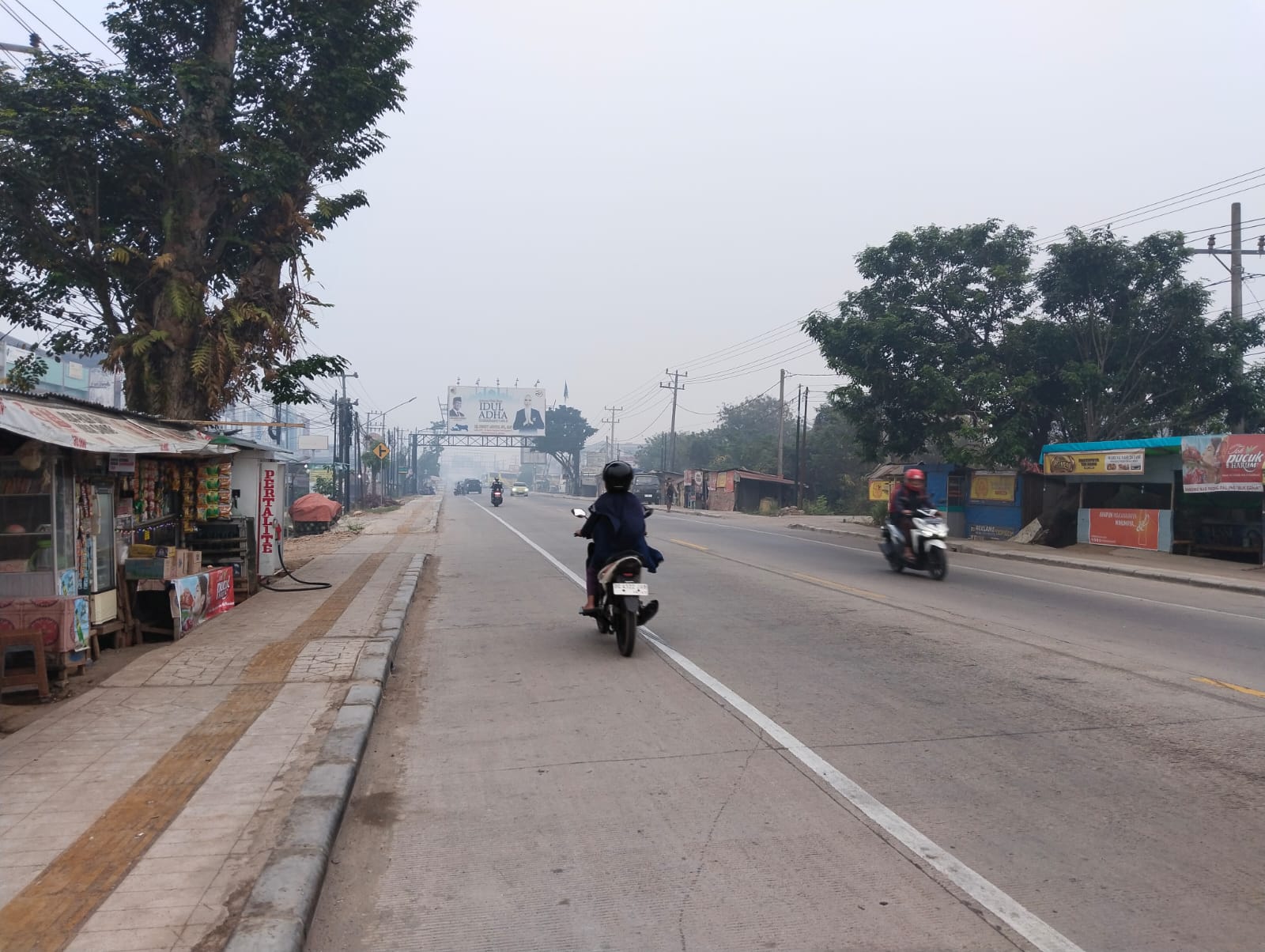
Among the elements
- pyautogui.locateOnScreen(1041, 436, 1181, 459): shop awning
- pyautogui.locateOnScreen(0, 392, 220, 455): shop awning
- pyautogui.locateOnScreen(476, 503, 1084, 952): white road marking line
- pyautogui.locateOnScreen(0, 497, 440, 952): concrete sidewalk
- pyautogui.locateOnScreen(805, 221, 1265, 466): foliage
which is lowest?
pyautogui.locateOnScreen(0, 497, 440, 952): concrete sidewalk

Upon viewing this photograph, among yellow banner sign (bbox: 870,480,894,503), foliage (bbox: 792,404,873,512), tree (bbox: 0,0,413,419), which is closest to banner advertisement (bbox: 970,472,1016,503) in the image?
yellow banner sign (bbox: 870,480,894,503)

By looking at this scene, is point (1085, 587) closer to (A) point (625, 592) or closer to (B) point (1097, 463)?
(B) point (1097, 463)

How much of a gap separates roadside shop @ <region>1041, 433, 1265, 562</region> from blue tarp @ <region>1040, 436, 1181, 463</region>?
0.02 meters

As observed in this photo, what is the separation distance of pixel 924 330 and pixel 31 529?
23858 mm

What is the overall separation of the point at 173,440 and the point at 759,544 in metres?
16.9

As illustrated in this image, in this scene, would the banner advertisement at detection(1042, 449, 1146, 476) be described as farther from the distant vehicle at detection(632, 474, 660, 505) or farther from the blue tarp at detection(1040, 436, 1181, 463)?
the distant vehicle at detection(632, 474, 660, 505)

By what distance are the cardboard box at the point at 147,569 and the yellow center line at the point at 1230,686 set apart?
10.0m

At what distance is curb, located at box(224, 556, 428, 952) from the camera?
363 cm

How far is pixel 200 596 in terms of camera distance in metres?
10.9

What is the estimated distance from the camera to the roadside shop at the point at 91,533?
786 cm

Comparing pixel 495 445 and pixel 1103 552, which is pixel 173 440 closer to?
pixel 1103 552

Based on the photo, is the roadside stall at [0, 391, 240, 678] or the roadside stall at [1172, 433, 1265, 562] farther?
the roadside stall at [1172, 433, 1265, 562]

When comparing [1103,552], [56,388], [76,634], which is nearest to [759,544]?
[1103,552]

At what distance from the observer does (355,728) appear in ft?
20.8
